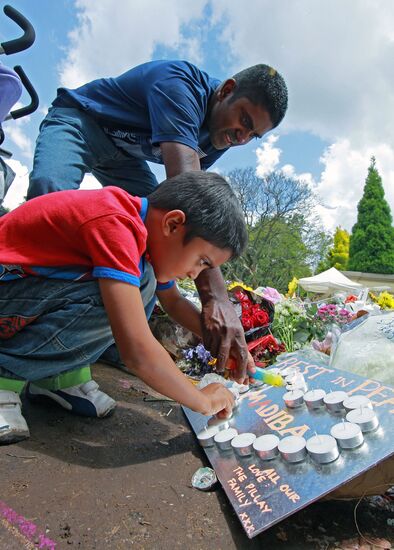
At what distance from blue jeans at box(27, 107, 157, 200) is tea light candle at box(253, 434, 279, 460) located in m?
1.36

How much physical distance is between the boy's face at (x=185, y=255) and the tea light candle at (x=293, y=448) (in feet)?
1.86

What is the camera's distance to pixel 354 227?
1906 centimetres

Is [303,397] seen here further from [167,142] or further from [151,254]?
[167,142]

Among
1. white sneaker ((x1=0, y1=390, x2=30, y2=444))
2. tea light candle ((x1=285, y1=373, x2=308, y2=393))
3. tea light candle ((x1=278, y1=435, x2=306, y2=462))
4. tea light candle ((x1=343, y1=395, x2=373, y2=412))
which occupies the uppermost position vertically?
white sneaker ((x1=0, y1=390, x2=30, y2=444))

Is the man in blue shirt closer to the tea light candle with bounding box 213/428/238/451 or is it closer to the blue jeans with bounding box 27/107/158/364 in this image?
the blue jeans with bounding box 27/107/158/364

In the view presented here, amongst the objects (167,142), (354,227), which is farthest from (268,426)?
(354,227)

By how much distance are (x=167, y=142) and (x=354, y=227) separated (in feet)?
61.9

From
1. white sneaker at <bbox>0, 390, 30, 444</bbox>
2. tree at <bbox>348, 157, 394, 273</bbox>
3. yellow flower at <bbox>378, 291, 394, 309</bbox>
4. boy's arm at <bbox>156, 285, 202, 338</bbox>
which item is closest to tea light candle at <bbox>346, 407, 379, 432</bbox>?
A: boy's arm at <bbox>156, 285, 202, 338</bbox>

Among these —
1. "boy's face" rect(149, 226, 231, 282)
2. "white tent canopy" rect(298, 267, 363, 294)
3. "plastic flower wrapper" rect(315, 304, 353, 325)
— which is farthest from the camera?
"white tent canopy" rect(298, 267, 363, 294)

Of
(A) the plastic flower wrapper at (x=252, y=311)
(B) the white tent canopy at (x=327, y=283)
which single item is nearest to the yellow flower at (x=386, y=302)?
(A) the plastic flower wrapper at (x=252, y=311)

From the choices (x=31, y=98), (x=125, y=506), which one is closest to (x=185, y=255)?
(x=125, y=506)

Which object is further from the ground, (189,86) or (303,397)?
(189,86)

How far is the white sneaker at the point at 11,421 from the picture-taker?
1.22 m

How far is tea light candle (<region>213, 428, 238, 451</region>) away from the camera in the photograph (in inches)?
50.9
